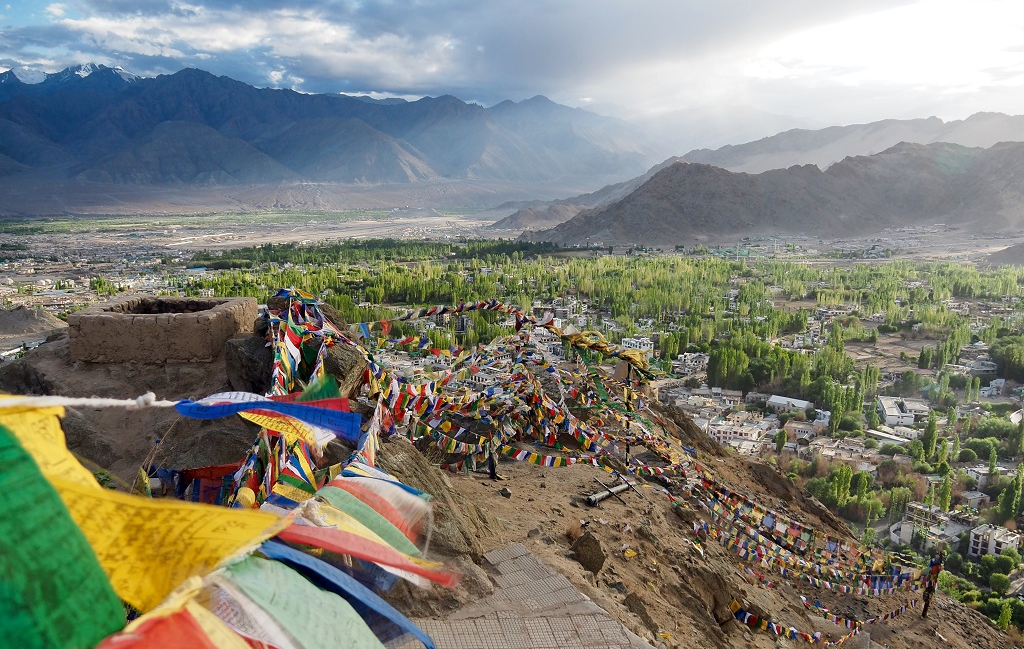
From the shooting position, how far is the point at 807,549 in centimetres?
1013

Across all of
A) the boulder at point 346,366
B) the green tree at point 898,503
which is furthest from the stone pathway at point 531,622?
the green tree at point 898,503

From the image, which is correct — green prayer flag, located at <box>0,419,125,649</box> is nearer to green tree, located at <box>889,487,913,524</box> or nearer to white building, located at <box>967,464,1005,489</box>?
green tree, located at <box>889,487,913,524</box>

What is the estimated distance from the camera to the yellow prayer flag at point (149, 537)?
214cm

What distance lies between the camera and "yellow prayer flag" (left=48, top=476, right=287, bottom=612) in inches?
84.4

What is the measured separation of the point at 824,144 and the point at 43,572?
8171 inches

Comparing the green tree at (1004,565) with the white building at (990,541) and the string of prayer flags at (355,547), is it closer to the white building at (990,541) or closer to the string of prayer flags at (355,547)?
the white building at (990,541)

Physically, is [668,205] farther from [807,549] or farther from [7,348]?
[807,549]

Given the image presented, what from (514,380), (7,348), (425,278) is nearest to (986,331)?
(425,278)

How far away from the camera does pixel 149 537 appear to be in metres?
2.22

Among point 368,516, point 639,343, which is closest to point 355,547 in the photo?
point 368,516

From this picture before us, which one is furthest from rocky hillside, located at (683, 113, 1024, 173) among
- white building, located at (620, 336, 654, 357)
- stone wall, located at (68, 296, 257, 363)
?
stone wall, located at (68, 296, 257, 363)

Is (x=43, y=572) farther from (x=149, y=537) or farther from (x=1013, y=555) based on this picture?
(x=1013, y=555)

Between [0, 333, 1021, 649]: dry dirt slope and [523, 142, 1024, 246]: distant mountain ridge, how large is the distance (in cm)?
7368

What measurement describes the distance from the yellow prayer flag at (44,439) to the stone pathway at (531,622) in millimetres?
2497
